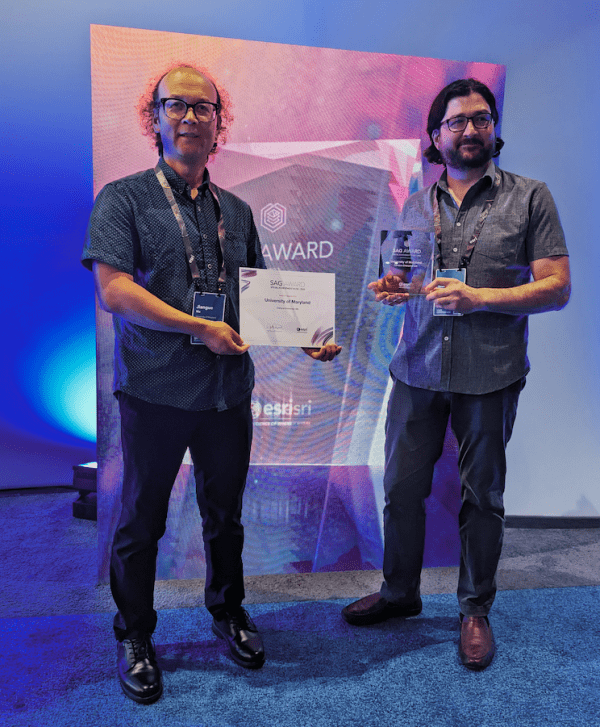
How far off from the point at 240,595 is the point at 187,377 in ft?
2.73

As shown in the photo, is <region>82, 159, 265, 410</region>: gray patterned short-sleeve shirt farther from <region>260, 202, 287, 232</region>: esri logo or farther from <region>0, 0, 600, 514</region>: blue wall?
<region>0, 0, 600, 514</region>: blue wall

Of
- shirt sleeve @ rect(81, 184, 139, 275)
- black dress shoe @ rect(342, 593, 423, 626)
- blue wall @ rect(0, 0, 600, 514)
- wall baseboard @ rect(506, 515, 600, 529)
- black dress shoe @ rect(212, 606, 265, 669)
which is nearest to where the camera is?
shirt sleeve @ rect(81, 184, 139, 275)

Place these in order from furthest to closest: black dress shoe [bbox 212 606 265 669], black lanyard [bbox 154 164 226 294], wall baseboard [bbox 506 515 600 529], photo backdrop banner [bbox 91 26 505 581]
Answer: wall baseboard [bbox 506 515 600 529] < photo backdrop banner [bbox 91 26 505 581] < black dress shoe [bbox 212 606 265 669] < black lanyard [bbox 154 164 226 294]

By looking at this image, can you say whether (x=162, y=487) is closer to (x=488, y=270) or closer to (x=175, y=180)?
(x=175, y=180)

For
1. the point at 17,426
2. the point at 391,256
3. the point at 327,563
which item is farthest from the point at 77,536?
the point at 391,256

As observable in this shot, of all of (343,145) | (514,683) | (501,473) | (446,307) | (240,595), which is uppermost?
(343,145)

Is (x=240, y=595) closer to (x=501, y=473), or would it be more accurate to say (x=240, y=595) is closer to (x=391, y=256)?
(x=501, y=473)

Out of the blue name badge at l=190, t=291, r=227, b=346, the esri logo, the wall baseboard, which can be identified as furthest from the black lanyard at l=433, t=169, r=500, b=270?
the wall baseboard

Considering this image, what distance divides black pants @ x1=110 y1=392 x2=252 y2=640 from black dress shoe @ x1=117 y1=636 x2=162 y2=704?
0.04 m

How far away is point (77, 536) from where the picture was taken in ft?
9.90

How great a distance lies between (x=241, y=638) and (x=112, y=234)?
139 cm

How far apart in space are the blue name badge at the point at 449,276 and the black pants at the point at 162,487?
2.36 ft

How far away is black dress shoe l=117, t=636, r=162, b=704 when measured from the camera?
5.37 feet

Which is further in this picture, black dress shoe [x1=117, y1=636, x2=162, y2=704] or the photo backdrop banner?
the photo backdrop banner
